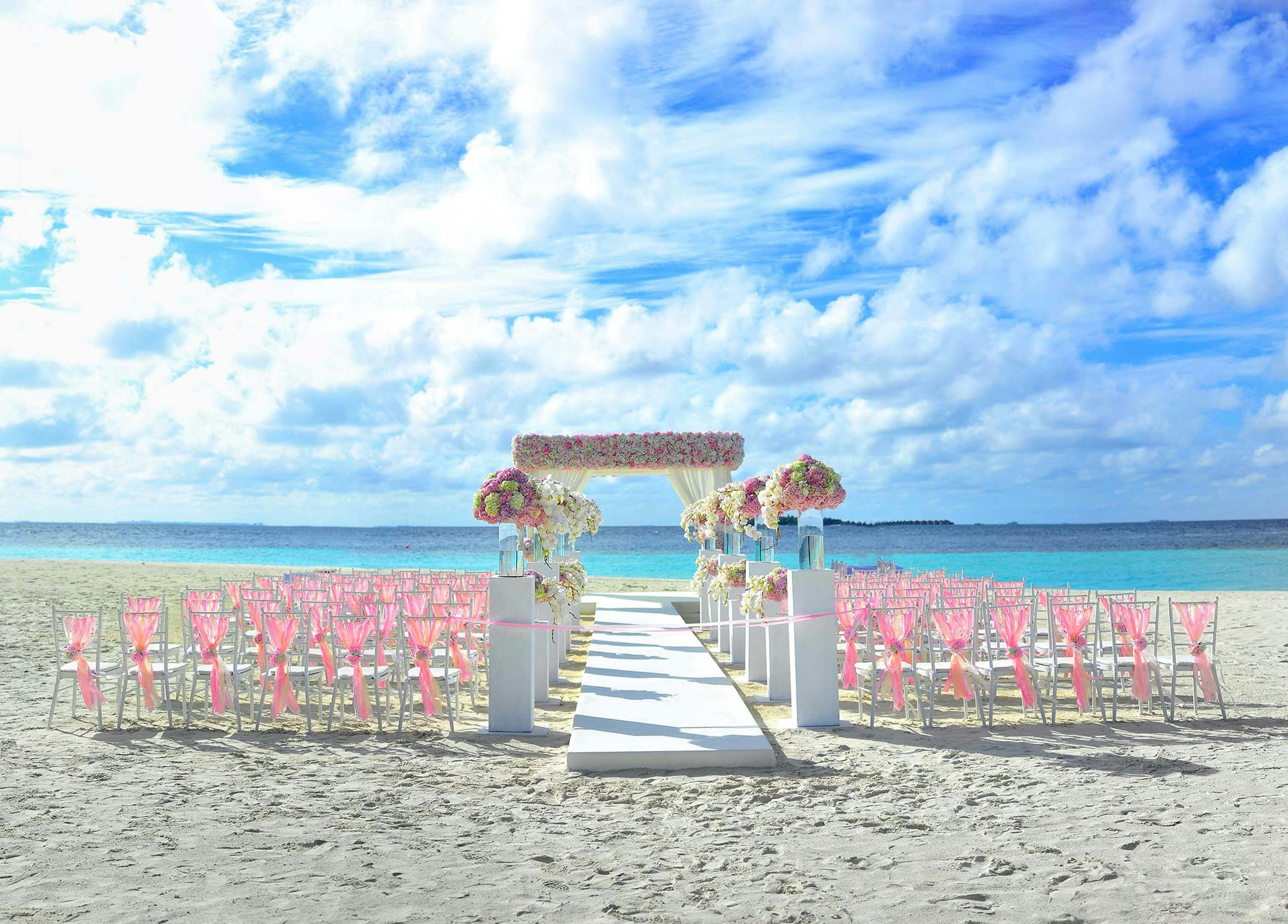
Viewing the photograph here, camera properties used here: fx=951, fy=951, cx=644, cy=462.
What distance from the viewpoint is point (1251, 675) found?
879cm

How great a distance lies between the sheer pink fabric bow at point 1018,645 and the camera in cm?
685

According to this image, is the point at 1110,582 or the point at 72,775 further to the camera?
the point at 1110,582

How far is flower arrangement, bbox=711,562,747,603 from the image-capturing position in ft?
32.4

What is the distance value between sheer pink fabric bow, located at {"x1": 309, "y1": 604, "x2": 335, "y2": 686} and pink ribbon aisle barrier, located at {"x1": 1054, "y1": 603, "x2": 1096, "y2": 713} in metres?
5.33

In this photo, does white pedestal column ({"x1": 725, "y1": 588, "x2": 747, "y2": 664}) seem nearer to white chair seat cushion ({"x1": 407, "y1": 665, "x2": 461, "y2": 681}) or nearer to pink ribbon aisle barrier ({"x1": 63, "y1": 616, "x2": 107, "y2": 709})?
white chair seat cushion ({"x1": 407, "y1": 665, "x2": 461, "y2": 681})

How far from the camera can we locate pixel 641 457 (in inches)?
682

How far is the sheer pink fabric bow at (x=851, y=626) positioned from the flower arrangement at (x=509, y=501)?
2523 mm

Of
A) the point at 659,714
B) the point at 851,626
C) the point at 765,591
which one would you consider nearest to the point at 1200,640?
the point at 851,626

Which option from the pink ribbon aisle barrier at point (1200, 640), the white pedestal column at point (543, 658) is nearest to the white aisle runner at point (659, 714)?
the white pedestal column at point (543, 658)

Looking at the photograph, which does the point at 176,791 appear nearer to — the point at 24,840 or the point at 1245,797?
the point at 24,840

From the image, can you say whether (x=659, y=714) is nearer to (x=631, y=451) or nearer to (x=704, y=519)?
(x=704, y=519)

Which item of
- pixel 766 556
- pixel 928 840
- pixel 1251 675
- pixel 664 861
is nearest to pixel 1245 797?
pixel 928 840

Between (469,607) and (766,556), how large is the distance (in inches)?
141

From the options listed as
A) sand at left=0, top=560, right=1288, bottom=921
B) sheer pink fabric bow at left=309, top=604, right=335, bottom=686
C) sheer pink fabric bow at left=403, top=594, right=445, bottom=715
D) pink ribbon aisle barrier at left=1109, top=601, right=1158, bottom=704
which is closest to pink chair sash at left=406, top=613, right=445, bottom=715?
sheer pink fabric bow at left=403, top=594, right=445, bottom=715
